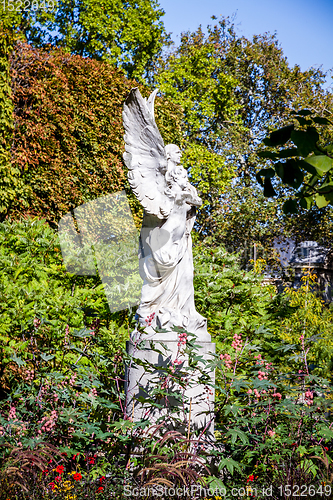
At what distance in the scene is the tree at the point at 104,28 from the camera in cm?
1224

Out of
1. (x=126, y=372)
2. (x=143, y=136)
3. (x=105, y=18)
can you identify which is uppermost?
(x=105, y=18)

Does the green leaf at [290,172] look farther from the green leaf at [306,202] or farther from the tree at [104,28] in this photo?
the tree at [104,28]

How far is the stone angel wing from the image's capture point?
3.75m

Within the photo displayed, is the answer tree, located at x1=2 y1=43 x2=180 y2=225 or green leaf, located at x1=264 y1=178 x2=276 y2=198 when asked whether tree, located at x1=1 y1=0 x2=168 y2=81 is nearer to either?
tree, located at x1=2 y1=43 x2=180 y2=225

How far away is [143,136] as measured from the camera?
3805 mm

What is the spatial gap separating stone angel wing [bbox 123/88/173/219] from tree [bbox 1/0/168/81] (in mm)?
9444

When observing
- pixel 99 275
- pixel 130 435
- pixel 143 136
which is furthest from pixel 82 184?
pixel 130 435

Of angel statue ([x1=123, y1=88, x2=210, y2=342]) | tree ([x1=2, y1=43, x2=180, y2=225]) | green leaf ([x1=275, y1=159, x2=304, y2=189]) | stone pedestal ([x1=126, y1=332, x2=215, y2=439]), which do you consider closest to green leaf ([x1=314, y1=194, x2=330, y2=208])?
green leaf ([x1=275, y1=159, x2=304, y2=189])

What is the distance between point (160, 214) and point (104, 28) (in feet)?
34.5

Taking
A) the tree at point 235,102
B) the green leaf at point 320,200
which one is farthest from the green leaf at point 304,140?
the tree at point 235,102

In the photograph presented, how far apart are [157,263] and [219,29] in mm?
15126

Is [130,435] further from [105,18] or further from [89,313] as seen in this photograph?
[105,18]

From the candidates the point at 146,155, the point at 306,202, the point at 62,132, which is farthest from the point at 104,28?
the point at 306,202

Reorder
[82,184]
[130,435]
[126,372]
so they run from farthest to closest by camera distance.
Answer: [82,184]
[126,372]
[130,435]
